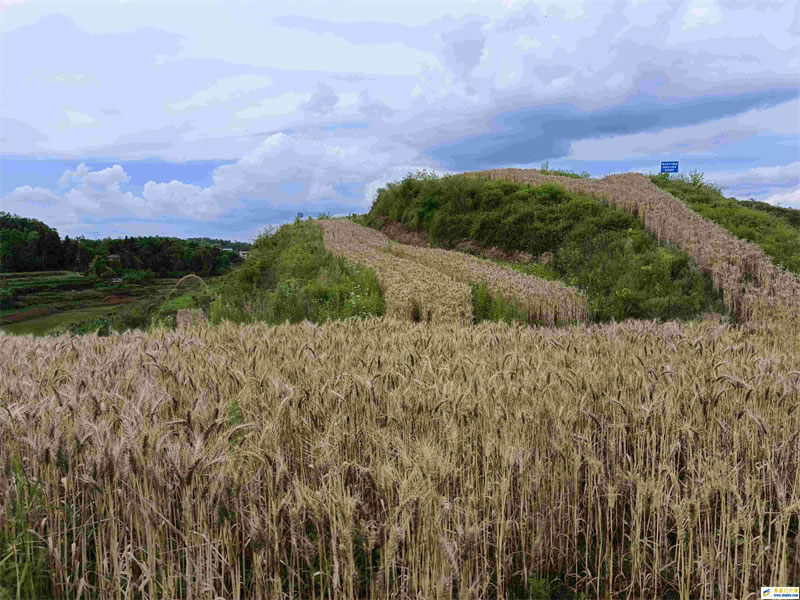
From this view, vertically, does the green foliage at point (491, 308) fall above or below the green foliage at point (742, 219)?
below

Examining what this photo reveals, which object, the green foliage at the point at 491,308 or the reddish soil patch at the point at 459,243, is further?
the reddish soil patch at the point at 459,243

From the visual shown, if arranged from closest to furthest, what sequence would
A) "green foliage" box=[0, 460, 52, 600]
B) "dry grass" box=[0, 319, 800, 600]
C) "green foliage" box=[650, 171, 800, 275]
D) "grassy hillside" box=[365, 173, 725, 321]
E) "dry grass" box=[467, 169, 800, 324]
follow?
"dry grass" box=[0, 319, 800, 600] < "green foliage" box=[0, 460, 52, 600] < "dry grass" box=[467, 169, 800, 324] < "grassy hillside" box=[365, 173, 725, 321] < "green foliage" box=[650, 171, 800, 275]

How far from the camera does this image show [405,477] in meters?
2.73

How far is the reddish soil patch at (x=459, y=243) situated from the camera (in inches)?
864

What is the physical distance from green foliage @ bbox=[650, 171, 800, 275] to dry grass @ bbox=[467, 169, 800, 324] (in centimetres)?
75

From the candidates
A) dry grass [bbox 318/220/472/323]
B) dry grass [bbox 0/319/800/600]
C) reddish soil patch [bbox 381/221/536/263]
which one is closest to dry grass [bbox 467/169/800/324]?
reddish soil patch [bbox 381/221/536/263]

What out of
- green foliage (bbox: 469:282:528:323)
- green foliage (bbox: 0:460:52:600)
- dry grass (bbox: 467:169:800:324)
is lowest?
green foliage (bbox: 0:460:52:600)

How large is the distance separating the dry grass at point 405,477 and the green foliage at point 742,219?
1334 centimetres

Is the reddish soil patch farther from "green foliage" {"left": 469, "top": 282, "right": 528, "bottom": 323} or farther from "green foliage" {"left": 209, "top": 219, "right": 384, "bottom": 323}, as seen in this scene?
"green foliage" {"left": 469, "top": 282, "right": 528, "bottom": 323}

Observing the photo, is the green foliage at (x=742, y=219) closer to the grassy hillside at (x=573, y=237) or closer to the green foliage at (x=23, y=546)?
the grassy hillside at (x=573, y=237)

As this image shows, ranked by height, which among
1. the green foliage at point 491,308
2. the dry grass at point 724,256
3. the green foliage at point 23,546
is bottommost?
the green foliage at point 23,546

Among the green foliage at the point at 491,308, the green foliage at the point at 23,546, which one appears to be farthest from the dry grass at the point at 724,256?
the green foliage at the point at 23,546

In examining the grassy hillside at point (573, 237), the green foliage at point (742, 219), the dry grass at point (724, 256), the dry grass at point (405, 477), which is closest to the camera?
the dry grass at point (405, 477)

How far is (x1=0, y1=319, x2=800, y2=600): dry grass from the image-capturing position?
2.65 m
